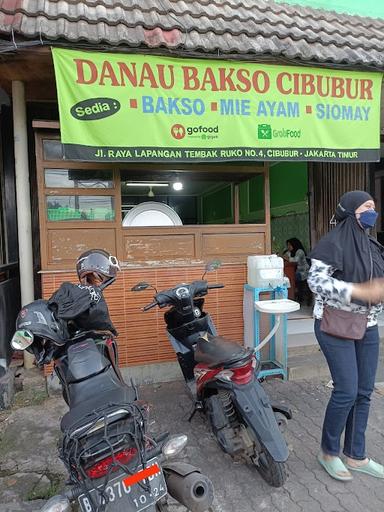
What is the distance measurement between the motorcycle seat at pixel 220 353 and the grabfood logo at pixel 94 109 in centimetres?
223

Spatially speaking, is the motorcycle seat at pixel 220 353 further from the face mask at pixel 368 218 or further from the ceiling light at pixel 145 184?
the ceiling light at pixel 145 184

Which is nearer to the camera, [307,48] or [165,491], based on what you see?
[165,491]

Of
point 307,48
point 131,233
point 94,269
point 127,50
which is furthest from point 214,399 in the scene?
point 307,48

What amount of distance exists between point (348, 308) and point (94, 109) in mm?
2764

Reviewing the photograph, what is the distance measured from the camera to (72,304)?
2229mm

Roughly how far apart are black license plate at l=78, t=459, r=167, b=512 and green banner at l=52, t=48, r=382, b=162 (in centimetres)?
272

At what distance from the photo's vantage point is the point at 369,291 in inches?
98.1

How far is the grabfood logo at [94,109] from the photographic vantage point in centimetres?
356

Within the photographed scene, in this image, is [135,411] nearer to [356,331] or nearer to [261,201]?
[356,331]

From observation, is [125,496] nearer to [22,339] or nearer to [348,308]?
[22,339]

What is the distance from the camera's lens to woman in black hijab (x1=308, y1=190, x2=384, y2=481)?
2537mm

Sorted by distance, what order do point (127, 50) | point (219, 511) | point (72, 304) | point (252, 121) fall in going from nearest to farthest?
point (72, 304)
point (219, 511)
point (127, 50)
point (252, 121)

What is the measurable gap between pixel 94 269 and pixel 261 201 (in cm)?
307

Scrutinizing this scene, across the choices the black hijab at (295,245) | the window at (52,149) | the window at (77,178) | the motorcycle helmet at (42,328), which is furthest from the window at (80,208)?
the black hijab at (295,245)
